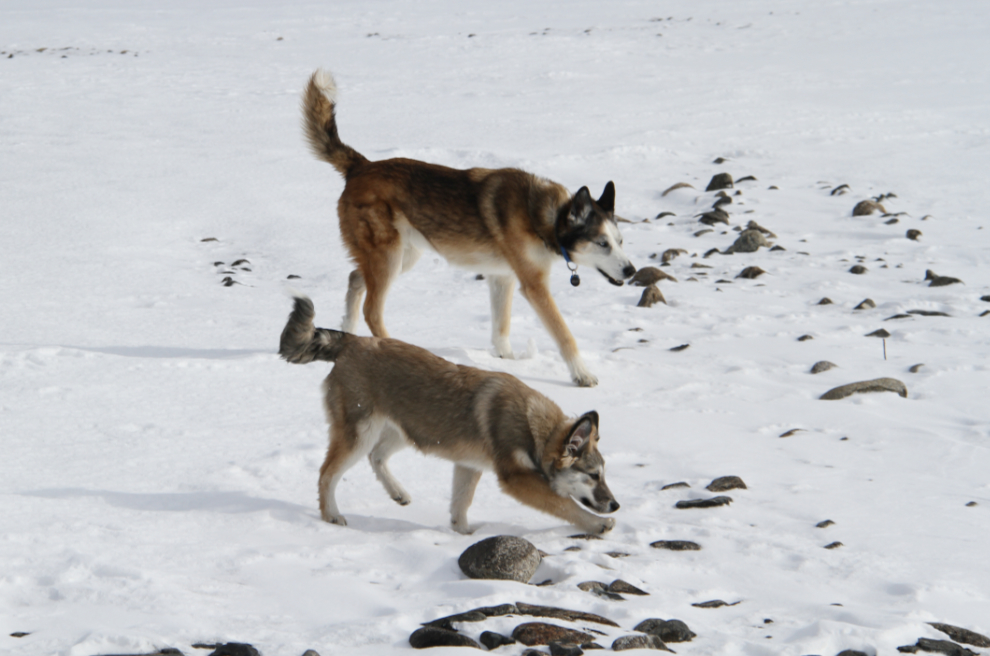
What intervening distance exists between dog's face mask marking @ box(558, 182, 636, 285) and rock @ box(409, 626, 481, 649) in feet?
15.9

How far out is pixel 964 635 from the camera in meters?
3.68

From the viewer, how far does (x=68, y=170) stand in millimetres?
15469

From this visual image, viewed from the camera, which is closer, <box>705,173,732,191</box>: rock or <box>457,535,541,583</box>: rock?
<box>457,535,541,583</box>: rock

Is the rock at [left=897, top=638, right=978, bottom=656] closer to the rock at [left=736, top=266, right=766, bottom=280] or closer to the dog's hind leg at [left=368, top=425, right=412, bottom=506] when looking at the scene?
the dog's hind leg at [left=368, top=425, right=412, bottom=506]

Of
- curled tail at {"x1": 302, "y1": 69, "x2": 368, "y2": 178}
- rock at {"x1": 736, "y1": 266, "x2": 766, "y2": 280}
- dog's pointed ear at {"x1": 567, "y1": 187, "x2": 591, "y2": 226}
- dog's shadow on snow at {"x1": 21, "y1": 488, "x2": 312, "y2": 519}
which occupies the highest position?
curled tail at {"x1": 302, "y1": 69, "x2": 368, "y2": 178}

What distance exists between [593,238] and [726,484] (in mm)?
2868

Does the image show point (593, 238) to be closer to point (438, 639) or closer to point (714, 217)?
point (438, 639)

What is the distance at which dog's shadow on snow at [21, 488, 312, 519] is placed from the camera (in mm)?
4965

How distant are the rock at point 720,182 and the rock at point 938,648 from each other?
1206cm

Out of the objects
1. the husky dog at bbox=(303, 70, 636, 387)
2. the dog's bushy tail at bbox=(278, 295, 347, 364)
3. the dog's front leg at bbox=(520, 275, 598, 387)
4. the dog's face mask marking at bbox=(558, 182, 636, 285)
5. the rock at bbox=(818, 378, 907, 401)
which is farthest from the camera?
the husky dog at bbox=(303, 70, 636, 387)

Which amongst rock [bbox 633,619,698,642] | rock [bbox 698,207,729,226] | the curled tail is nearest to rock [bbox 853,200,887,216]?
rock [bbox 698,207,729,226]

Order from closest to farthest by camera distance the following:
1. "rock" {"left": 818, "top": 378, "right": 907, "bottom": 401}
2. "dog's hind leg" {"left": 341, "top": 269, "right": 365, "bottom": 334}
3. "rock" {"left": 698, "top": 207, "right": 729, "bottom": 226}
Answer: "rock" {"left": 818, "top": 378, "right": 907, "bottom": 401} → "dog's hind leg" {"left": 341, "top": 269, "right": 365, "bottom": 334} → "rock" {"left": 698, "top": 207, "right": 729, "bottom": 226}

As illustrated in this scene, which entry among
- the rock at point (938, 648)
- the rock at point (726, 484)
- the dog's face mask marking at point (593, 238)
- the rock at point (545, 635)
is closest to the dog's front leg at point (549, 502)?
the rock at point (726, 484)

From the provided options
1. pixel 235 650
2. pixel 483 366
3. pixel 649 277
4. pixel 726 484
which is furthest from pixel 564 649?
pixel 649 277
